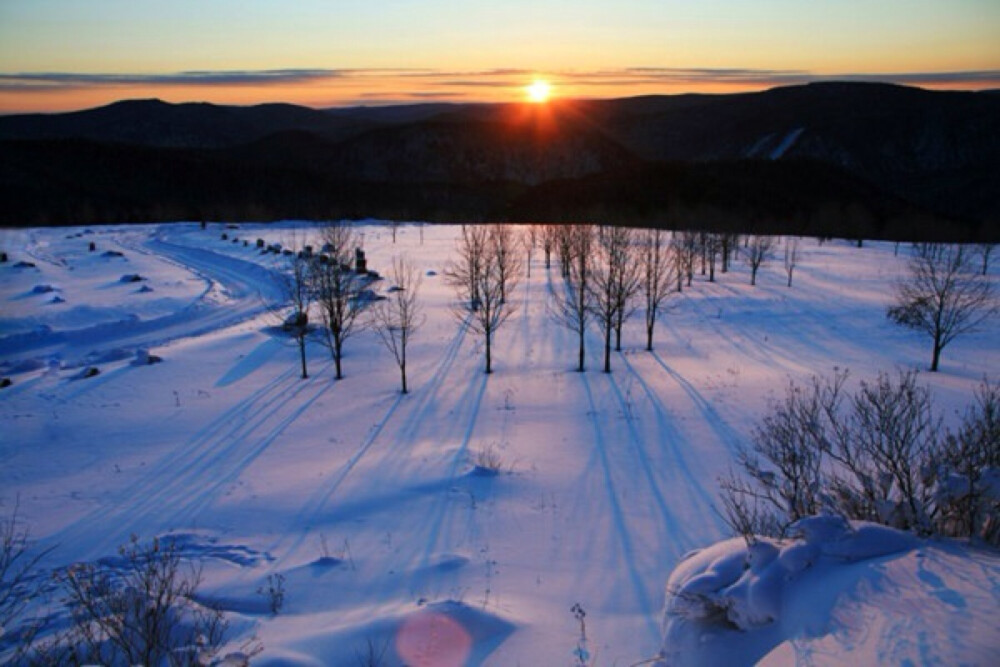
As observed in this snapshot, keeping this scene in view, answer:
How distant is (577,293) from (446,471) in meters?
27.0

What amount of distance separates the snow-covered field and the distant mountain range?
43755 millimetres

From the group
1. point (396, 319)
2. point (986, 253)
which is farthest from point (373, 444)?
point (986, 253)

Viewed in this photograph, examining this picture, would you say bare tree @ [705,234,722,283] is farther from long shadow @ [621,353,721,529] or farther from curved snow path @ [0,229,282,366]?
curved snow path @ [0,229,282,366]

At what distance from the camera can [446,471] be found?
55.0 feet

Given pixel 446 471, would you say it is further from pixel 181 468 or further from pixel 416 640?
pixel 416 640

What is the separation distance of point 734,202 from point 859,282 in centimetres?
5676

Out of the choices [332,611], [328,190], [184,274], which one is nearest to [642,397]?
[332,611]

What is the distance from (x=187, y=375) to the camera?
2548 centimetres

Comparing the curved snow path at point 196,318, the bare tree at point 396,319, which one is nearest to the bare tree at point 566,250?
the bare tree at point 396,319

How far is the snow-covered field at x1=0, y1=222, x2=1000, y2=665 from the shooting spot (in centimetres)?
878

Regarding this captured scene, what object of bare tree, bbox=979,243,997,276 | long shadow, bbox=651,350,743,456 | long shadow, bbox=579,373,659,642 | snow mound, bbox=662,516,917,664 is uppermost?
snow mound, bbox=662,516,917,664

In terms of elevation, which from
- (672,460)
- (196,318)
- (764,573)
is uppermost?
(764,573)

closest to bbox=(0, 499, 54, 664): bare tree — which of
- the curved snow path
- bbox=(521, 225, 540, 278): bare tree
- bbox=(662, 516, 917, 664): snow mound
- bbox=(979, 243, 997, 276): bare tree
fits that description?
bbox=(662, 516, 917, 664): snow mound

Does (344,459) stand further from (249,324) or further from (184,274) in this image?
(184,274)
